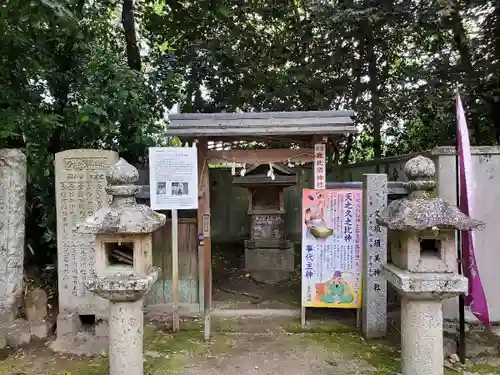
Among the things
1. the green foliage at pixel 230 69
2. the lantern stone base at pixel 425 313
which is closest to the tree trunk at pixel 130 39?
the green foliage at pixel 230 69

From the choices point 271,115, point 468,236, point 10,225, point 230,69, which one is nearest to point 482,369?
point 468,236

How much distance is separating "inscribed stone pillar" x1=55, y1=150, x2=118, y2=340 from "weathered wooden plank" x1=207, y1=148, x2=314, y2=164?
5.75 ft

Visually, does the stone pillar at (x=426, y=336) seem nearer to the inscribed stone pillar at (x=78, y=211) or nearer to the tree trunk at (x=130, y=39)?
the inscribed stone pillar at (x=78, y=211)

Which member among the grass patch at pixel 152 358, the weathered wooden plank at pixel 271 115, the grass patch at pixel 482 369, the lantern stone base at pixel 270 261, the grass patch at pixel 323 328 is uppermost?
the weathered wooden plank at pixel 271 115

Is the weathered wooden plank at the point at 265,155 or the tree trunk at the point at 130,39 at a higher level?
the tree trunk at the point at 130,39

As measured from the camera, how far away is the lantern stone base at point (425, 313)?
13.0ft

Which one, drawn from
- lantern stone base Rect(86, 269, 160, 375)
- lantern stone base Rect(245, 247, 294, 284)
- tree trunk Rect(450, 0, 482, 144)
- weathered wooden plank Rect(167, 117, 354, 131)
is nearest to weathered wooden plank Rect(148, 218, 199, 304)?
weathered wooden plank Rect(167, 117, 354, 131)

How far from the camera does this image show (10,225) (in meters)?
5.50

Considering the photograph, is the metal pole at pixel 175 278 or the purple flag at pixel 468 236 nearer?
the purple flag at pixel 468 236

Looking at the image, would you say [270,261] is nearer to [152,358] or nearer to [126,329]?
[152,358]

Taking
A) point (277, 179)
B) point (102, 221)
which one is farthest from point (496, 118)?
point (102, 221)

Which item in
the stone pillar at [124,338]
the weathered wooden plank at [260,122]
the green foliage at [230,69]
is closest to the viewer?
the stone pillar at [124,338]

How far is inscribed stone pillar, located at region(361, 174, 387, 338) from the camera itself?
221 inches

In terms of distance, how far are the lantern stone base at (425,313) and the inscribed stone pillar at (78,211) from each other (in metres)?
4.15
